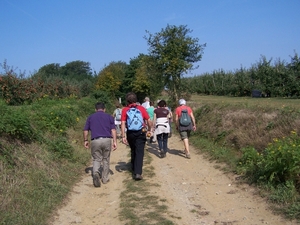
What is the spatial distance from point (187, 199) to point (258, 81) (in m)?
23.0

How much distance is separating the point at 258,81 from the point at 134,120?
860 inches

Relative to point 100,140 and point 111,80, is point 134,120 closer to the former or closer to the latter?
point 100,140

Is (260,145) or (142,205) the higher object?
(260,145)

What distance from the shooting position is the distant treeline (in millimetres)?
22375

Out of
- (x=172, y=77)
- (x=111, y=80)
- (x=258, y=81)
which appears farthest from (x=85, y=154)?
(x=111, y=80)

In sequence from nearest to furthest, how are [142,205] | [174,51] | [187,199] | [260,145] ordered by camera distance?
1. [142,205]
2. [187,199]
3. [260,145]
4. [174,51]

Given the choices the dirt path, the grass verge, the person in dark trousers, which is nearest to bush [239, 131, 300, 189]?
the dirt path

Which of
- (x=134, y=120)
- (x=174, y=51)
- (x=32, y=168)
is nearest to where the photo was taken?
(x=32, y=168)

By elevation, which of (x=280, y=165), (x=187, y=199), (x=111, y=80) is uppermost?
(x=111, y=80)

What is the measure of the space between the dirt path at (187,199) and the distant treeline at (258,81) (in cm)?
1499

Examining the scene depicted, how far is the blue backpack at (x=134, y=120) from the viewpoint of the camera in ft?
26.5

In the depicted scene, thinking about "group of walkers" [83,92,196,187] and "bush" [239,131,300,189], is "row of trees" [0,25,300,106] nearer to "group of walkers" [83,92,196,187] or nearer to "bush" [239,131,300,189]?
"group of walkers" [83,92,196,187]

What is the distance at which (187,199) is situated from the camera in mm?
6582

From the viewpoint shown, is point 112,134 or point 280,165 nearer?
point 280,165
